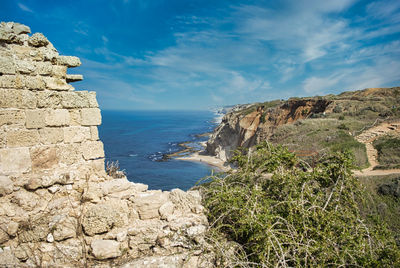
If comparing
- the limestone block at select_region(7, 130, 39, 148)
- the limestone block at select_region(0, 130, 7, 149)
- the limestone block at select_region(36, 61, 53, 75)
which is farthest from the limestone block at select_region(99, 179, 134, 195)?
the limestone block at select_region(36, 61, 53, 75)

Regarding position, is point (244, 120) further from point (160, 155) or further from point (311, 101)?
point (160, 155)

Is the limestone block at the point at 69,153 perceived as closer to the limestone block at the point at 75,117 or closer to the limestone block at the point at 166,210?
the limestone block at the point at 75,117

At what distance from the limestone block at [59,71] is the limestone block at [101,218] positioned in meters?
2.64

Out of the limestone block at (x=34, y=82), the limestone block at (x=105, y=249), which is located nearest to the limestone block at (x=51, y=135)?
the limestone block at (x=34, y=82)

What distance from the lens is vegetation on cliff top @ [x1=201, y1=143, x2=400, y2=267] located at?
2.69 metres

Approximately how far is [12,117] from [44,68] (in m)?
1.06

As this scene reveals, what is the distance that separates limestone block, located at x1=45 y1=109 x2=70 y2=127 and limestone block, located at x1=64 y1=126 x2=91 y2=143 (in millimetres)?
158

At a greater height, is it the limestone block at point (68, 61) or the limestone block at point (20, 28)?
the limestone block at point (20, 28)

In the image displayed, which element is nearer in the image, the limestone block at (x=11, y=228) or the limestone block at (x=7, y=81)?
the limestone block at (x=11, y=228)

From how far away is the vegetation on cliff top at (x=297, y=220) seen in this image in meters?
2.69

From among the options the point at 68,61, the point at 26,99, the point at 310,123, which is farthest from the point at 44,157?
the point at 310,123

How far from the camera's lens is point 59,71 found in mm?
4195

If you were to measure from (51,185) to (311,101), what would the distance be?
34.6 meters

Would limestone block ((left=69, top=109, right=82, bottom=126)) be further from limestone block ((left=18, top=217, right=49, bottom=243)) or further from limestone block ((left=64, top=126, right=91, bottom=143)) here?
limestone block ((left=18, top=217, right=49, bottom=243))
